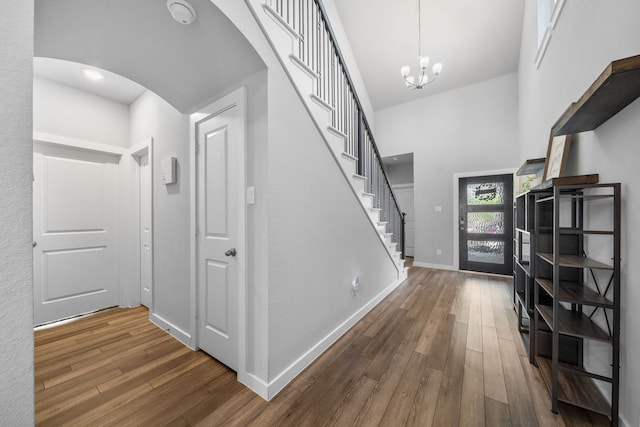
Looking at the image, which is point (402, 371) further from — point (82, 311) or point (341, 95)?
point (82, 311)

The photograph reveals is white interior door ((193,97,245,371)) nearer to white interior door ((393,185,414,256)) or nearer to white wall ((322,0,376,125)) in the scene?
white wall ((322,0,376,125))

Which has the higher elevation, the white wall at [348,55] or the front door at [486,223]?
the white wall at [348,55]

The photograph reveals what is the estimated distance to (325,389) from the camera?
1.53 metres

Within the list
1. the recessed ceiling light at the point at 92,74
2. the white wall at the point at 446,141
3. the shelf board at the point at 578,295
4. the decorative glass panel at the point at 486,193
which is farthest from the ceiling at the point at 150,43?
the decorative glass panel at the point at 486,193

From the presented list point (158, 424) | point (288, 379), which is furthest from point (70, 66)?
point (288, 379)

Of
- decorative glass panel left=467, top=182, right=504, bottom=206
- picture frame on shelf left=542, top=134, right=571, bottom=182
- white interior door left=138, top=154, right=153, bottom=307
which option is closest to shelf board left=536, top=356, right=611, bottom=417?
picture frame on shelf left=542, top=134, right=571, bottom=182

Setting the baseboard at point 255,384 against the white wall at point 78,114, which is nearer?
the baseboard at point 255,384

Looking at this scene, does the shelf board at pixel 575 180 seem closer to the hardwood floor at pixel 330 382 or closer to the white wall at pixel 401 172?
the hardwood floor at pixel 330 382

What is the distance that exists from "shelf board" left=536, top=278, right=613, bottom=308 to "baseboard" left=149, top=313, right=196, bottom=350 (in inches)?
105

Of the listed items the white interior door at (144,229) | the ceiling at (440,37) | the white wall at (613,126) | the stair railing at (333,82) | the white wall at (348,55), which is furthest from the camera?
the white wall at (348,55)

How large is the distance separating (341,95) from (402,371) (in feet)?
8.95

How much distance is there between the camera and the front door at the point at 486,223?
4.27 meters

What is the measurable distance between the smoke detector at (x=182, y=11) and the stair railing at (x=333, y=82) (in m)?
0.62

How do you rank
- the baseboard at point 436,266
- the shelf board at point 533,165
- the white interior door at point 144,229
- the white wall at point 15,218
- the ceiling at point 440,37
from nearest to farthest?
the white wall at point 15,218 < the shelf board at point 533,165 < the white interior door at point 144,229 < the ceiling at point 440,37 < the baseboard at point 436,266
